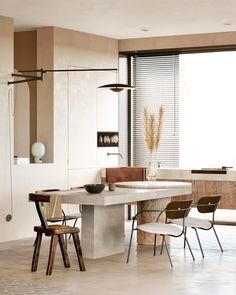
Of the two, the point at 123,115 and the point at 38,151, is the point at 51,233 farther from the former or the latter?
the point at 123,115

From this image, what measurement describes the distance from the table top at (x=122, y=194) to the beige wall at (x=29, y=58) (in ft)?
9.20

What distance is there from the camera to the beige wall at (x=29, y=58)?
37.1 ft

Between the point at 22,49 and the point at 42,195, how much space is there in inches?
179

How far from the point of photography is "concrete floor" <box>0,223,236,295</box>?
6613 millimetres

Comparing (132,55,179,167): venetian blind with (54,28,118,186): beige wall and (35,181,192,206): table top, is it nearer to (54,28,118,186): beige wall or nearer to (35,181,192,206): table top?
(54,28,118,186): beige wall

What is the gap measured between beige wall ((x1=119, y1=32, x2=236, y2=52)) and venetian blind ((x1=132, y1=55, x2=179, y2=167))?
9.1 inches

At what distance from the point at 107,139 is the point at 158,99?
42.5 inches

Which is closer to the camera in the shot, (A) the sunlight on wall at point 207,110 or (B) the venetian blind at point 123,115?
(A) the sunlight on wall at point 207,110

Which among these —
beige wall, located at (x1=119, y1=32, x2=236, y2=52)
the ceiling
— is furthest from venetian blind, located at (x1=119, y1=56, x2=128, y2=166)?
the ceiling

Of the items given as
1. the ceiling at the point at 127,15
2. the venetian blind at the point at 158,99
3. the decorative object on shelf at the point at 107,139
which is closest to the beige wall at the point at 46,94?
the ceiling at the point at 127,15

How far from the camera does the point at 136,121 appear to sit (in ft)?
41.3

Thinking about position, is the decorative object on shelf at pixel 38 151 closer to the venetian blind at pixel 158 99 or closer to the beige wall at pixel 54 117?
the beige wall at pixel 54 117

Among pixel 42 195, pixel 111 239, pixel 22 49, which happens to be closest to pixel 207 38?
pixel 22 49

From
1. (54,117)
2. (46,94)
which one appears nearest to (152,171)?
(54,117)
